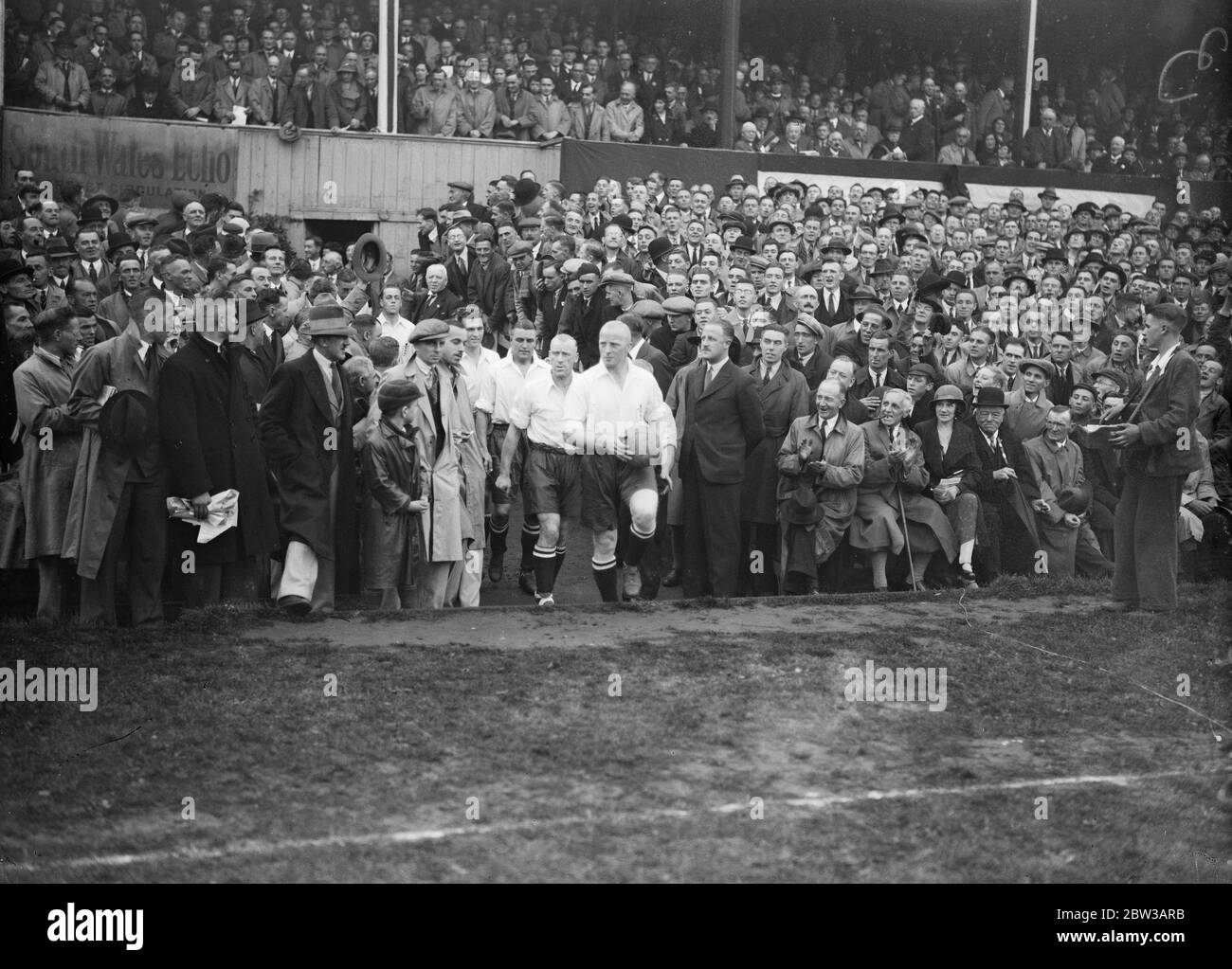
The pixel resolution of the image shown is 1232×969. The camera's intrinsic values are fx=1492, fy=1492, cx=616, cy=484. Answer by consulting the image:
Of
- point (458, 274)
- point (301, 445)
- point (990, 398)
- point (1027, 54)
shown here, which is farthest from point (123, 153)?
point (1027, 54)

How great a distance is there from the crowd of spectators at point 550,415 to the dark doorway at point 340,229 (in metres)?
4.26

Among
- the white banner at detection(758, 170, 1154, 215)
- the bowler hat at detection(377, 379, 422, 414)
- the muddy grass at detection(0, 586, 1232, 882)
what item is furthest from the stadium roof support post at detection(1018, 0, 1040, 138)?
the bowler hat at detection(377, 379, 422, 414)

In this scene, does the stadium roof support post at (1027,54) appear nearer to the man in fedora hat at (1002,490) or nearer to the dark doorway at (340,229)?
the dark doorway at (340,229)

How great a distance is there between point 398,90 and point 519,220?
15.5ft

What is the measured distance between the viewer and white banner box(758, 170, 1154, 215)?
19.6 m

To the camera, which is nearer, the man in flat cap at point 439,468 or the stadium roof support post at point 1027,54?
the man in flat cap at point 439,468

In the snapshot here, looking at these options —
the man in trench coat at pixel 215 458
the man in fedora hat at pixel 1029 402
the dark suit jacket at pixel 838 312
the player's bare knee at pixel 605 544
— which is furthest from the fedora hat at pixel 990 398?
the man in trench coat at pixel 215 458

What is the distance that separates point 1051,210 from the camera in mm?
19734

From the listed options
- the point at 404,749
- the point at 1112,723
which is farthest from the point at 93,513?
the point at 1112,723

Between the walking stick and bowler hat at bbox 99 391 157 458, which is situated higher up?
bowler hat at bbox 99 391 157 458

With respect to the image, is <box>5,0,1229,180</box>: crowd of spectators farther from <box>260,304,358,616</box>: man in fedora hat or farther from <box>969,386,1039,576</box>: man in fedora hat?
<box>969,386,1039,576</box>: man in fedora hat

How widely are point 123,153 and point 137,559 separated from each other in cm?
960

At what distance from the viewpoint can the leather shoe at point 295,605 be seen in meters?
8.43

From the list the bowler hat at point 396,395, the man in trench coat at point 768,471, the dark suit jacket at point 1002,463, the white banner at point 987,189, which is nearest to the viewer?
the bowler hat at point 396,395
